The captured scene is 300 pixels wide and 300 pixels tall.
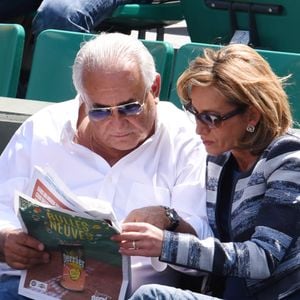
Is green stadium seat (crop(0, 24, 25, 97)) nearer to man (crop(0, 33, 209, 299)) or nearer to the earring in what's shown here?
man (crop(0, 33, 209, 299))

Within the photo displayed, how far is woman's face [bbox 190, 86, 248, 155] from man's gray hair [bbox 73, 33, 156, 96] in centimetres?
25

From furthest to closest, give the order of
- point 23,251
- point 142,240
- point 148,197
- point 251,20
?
point 251,20
point 148,197
point 23,251
point 142,240

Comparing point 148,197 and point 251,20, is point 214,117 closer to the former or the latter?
point 148,197

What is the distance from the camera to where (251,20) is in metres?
4.54

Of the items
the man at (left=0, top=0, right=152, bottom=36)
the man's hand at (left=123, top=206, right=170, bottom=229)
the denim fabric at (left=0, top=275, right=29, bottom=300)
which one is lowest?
the denim fabric at (left=0, top=275, right=29, bottom=300)

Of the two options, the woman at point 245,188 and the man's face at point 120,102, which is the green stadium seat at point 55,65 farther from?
the woman at point 245,188

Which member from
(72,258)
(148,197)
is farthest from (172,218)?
(72,258)

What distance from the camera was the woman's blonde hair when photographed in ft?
7.80

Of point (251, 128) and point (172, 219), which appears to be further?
point (172, 219)

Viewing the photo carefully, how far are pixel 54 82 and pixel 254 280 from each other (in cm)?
193

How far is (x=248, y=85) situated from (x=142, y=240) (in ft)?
1.67

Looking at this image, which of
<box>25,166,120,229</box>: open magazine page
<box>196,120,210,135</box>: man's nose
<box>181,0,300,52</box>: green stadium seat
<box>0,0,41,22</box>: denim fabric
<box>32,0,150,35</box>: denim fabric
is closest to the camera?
<box>25,166,120,229</box>: open magazine page

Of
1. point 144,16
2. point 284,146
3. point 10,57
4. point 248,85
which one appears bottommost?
point 144,16

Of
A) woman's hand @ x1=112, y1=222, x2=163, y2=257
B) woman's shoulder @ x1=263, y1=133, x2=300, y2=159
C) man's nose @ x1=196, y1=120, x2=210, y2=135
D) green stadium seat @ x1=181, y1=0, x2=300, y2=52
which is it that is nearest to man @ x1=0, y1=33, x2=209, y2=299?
woman's hand @ x1=112, y1=222, x2=163, y2=257
